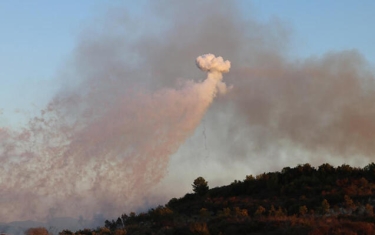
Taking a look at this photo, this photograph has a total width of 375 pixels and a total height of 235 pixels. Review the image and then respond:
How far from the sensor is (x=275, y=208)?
40719mm

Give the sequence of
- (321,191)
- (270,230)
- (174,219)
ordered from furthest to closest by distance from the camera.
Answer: (321,191) < (174,219) < (270,230)

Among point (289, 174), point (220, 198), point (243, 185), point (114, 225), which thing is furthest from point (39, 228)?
point (289, 174)

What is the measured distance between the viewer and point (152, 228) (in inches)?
1476

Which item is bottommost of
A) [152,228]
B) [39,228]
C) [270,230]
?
[270,230]

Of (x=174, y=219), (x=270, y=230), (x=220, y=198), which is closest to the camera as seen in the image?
(x=270, y=230)

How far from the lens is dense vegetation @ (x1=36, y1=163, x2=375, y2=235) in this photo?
29.0m

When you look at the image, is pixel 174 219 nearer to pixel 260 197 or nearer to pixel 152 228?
pixel 152 228

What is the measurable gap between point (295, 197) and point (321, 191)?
2.29 meters

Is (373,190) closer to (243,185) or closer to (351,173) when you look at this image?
(351,173)

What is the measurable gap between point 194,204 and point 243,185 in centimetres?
617

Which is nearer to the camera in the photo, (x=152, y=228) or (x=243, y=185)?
(x=152, y=228)

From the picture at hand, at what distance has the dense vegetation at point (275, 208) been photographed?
29047mm

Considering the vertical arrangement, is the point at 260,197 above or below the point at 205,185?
below

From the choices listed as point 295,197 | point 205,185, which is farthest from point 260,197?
point 205,185
